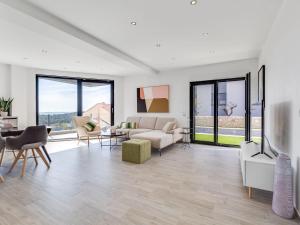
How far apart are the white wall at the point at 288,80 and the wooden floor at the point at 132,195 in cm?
81

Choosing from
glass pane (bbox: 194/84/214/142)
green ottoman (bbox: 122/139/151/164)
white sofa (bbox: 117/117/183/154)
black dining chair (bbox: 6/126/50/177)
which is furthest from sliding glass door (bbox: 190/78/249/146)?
black dining chair (bbox: 6/126/50/177)

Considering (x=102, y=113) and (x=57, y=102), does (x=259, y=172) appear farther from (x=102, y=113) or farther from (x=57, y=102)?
(x=57, y=102)

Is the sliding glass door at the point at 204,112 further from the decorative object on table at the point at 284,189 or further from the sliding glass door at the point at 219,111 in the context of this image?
the decorative object on table at the point at 284,189

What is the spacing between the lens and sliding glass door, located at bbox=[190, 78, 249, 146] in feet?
17.6

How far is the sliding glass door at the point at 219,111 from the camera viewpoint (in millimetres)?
5352

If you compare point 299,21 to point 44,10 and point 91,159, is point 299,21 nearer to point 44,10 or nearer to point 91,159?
point 44,10

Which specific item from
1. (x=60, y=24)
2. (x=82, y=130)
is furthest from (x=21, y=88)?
(x=60, y=24)

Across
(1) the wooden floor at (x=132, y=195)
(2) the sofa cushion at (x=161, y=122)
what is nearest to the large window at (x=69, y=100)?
(2) the sofa cushion at (x=161, y=122)

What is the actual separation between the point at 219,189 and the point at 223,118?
3.44 m

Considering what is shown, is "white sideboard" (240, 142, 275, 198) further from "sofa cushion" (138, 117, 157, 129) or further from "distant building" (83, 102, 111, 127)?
"distant building" (83, 102, 111, 127)

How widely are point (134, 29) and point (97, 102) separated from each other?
4.91 m

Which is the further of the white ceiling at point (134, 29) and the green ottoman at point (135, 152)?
the green ottoman at point (135, 152)

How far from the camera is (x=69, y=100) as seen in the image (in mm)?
6844

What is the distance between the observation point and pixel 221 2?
7.64ft
